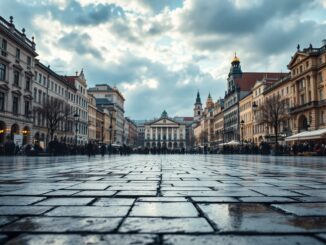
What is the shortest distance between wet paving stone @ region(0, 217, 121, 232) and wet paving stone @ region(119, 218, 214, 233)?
13 cm

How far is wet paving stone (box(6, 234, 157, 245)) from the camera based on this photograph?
2.20 meters

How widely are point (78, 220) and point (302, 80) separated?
56370 millimetres

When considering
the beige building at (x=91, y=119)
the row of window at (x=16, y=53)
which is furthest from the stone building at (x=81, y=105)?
the row of window at (x=16, y=53)

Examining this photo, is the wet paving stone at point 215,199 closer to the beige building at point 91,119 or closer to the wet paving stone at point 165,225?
the wet paving stone at point 165,225

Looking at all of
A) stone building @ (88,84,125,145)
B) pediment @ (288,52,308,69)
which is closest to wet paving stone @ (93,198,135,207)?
pediment @ (288,52,308,69)

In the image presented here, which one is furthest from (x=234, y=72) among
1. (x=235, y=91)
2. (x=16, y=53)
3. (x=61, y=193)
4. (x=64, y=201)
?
(x=64, y=201)

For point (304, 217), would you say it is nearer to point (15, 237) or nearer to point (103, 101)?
point (15, 237)

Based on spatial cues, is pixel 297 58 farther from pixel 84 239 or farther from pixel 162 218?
pixel 84 239

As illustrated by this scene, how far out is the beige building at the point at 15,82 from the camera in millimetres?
37625

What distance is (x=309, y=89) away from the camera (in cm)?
5088

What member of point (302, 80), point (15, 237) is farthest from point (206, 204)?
point (302, 80)

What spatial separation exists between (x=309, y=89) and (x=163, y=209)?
53.0 meters

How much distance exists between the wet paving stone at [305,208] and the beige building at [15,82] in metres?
33.8

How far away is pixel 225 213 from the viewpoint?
10.5ft
